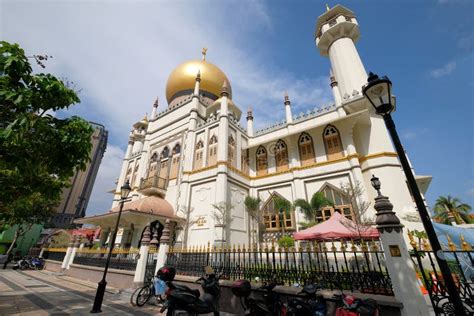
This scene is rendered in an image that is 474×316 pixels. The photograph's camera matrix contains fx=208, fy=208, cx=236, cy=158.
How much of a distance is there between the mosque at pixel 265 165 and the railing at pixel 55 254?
2627mm

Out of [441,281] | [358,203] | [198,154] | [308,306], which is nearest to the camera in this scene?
[308,306]

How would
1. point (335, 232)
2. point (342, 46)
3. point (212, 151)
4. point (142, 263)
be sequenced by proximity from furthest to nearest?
point (342, 46), point (212, 151), point (142, 263), point (335, 232)

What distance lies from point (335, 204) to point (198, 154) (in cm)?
997

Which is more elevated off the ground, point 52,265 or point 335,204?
point 335,204

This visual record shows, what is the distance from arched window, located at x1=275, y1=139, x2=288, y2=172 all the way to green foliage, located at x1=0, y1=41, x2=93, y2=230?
12.5 metres

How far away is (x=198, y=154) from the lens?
16.0m

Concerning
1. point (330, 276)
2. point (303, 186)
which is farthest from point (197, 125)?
point (330, 276)

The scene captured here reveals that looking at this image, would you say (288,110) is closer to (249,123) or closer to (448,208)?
(249,123)

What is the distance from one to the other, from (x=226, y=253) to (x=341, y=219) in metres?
4.90

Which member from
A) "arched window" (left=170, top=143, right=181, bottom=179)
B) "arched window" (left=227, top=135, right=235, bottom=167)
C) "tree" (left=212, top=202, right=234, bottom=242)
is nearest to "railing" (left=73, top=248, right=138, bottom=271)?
"tree" (left=212, top=202, right=234, bottom=242)

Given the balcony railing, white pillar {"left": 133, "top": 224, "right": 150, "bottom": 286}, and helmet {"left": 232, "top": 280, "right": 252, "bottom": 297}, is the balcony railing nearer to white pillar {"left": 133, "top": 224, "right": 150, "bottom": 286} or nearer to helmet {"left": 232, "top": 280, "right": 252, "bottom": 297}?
white pillar {"left": 133, "top": 224, "right": 150, "bottom": 286}

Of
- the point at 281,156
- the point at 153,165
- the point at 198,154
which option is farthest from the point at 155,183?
the point at 281,156

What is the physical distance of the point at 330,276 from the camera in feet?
15.0

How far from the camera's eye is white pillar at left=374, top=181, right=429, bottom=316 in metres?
3.20
